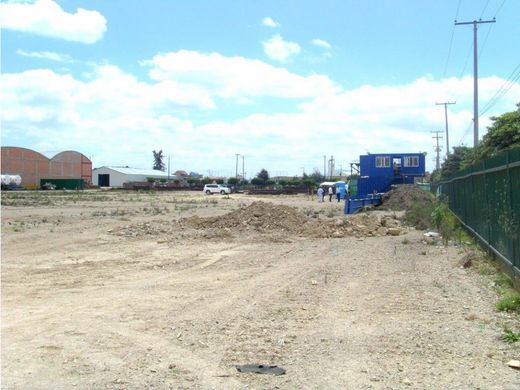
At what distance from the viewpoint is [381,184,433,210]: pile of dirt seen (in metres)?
33.8

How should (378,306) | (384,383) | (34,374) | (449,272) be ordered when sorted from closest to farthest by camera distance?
(384,383), (34,374), (378,306), (449,272)

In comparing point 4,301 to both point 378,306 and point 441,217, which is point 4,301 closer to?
point 378,306

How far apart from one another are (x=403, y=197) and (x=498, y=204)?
78.2 feet

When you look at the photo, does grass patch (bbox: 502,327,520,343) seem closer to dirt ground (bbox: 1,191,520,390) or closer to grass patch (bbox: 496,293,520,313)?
dirt ground (bbox: 1,191,520,390)

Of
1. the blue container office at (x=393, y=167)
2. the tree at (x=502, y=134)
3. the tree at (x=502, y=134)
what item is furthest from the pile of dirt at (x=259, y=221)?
the blue container office at (x=393, y=167)

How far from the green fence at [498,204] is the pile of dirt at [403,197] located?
54.6ft

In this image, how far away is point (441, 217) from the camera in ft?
56.4

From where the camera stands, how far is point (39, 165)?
106 meters

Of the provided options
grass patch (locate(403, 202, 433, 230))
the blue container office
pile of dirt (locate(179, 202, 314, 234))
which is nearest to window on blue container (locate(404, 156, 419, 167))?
the blue container office

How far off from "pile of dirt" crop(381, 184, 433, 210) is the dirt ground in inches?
716

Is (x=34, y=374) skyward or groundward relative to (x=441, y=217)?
groundward

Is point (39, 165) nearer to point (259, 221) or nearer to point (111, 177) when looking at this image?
point (111, 177)

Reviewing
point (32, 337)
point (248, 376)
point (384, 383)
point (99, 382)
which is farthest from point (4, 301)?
point (384, 383)

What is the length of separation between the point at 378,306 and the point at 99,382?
14.7 feet
